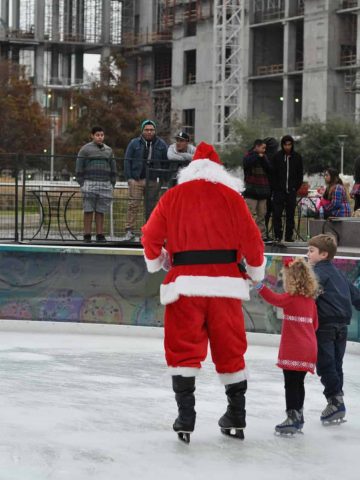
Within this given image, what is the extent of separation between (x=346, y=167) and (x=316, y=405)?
50140mm

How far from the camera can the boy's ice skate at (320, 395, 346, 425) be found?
7.22m

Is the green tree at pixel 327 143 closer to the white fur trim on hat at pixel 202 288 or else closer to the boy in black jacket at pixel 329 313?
the boy in black jacket at pixel 329 313

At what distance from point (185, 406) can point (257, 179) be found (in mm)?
8110

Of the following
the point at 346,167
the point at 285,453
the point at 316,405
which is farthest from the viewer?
the point at 346,167

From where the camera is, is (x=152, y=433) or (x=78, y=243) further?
(x=78, y=243)

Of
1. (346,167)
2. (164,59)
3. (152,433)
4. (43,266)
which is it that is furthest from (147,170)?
(164,59)

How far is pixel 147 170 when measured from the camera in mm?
14180

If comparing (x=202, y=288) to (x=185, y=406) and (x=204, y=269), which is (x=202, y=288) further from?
(x=185, y=406)

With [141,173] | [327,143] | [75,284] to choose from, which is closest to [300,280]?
[75,284]

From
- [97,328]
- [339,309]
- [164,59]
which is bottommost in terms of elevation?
[97,328]

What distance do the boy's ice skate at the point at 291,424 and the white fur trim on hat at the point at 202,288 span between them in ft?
2.71

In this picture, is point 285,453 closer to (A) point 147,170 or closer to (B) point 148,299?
(B) point 148,299

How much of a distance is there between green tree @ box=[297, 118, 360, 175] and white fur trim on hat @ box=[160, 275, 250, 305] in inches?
1953

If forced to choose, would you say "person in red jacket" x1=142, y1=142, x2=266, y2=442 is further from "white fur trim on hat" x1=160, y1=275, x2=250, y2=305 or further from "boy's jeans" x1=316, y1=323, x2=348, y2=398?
"boy's jeans" x1=316, y1=323, x2=348, y2=398
